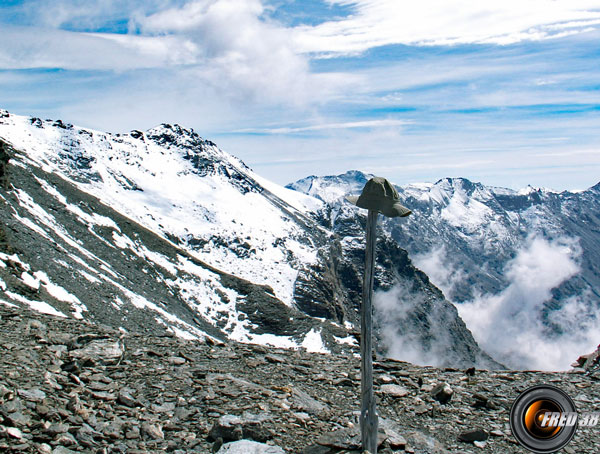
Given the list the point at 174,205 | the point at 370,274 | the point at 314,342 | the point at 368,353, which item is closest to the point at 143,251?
the point at 314,342

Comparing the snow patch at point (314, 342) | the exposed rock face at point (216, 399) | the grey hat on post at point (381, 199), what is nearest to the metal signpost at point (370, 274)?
the grey hat on post at point (381, 199)

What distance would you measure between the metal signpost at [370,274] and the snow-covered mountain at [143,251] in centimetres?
2928

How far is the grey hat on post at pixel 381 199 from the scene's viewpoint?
28.4 feet

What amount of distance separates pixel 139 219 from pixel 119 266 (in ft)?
167

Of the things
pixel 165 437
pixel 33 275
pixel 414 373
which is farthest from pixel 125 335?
pixel 33 275

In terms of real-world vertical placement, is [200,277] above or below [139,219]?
below

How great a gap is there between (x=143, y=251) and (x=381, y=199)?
9655cm

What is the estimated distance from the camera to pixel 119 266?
8088cm

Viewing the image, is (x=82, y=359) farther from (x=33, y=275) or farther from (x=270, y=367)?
(x=33, y=275)

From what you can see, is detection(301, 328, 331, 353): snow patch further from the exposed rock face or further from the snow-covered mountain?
the exposed rock face

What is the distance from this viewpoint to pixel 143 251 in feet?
325

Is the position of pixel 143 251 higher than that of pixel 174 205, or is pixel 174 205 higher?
pixel 174 205

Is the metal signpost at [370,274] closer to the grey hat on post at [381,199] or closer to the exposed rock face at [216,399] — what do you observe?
the grey hat on post at [381,199]

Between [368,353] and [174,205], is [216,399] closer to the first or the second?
[368,353]
